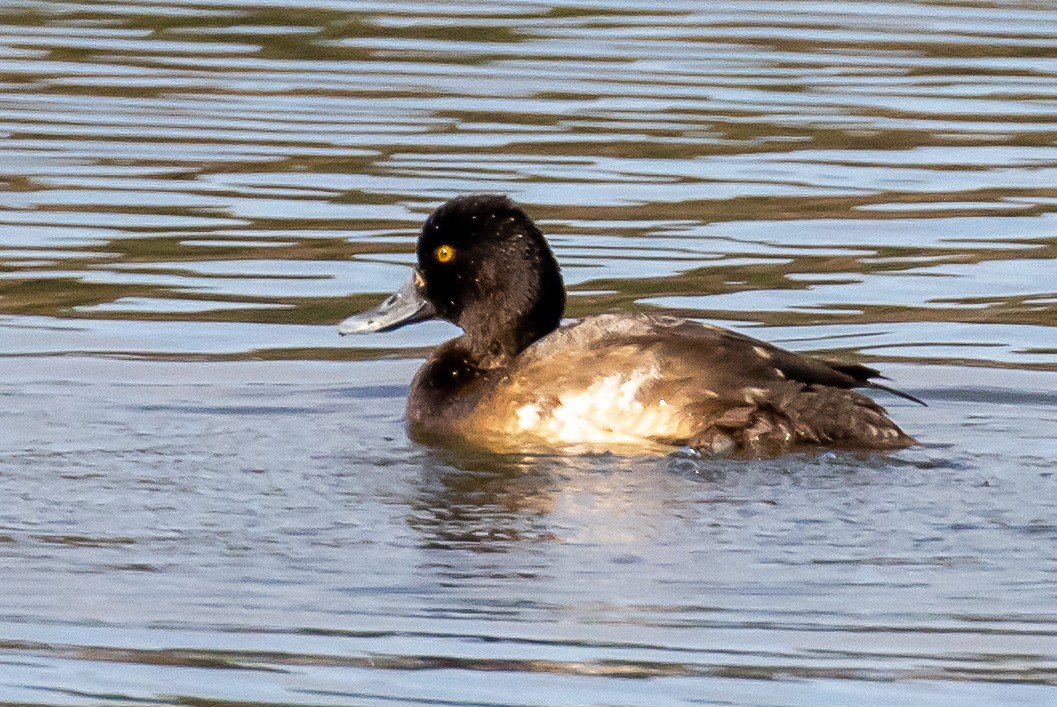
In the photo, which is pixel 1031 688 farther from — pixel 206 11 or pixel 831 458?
pixel 206 11

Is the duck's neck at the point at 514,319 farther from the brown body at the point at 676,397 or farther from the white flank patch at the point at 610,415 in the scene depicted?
the white flank patch at the point at 610,415

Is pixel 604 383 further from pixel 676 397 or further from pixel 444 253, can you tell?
pixel 444 253

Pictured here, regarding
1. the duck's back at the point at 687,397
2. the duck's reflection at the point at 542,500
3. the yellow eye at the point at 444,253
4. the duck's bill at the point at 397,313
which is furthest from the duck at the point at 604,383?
the duck's bill at the point at 397,313

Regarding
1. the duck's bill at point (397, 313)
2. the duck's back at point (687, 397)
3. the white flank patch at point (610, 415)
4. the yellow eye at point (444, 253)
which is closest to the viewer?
the duck's back at point (687, 397)

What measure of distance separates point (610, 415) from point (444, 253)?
125 cm

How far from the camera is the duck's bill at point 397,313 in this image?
30.9 feet

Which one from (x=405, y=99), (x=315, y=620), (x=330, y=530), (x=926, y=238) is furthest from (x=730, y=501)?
(x=405, y=99)

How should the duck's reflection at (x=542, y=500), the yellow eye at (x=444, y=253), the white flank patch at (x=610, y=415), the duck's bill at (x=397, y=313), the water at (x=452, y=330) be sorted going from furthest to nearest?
the duck's bill at (x=397, y=313) → the yellow eye at (x=444, y=253) → the white flank patch at (x=610, y=415) → the duck's reflection at (x=542, y=500) → the water at (x=452, y=330)

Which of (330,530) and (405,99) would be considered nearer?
(330,530)

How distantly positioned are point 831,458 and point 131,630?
9.00ft

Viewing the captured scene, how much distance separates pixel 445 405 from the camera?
345 inches

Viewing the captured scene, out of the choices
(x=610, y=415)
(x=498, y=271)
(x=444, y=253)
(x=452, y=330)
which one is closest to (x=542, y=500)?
(x=610, y=415)

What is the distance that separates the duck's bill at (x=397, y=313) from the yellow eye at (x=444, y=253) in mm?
170

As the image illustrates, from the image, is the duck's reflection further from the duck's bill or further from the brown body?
the duck's bill
